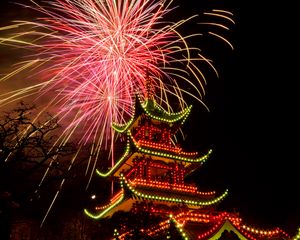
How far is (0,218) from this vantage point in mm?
9359

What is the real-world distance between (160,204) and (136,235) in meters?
5.58

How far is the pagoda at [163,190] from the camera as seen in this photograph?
15797 mm

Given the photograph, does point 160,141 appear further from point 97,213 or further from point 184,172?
point 97,213

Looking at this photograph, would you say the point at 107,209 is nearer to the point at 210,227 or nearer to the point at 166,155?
the point at 166,155

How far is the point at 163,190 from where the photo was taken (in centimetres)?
1989

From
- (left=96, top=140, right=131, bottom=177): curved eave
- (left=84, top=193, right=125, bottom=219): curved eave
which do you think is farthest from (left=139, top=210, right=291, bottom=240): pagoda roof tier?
(left=96, top=140, right=131, bottom=177): curved eave

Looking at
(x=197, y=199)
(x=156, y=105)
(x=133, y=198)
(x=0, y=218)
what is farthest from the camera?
(x=156, y=105)

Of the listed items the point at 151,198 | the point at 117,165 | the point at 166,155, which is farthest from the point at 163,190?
the point at 117,165

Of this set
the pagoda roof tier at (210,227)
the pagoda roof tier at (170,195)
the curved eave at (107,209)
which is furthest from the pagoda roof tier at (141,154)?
the pagoda roof tier at (210,227)

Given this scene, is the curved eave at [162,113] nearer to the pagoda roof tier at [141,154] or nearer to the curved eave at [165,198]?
the pagoda roof tier at [141,154]

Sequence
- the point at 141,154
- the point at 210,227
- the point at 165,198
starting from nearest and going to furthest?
1. the point at 210,227
2. the point at 165,198
3. the point at 141,154

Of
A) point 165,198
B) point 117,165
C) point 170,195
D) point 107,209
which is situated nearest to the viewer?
point 165,198

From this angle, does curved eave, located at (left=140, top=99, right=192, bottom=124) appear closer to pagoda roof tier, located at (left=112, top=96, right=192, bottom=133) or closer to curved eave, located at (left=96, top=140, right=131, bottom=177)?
pagoda roof tier, located at (left=112, top=96, right=192, bottom=133)

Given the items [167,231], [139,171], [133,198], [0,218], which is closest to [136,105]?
[139,171]
